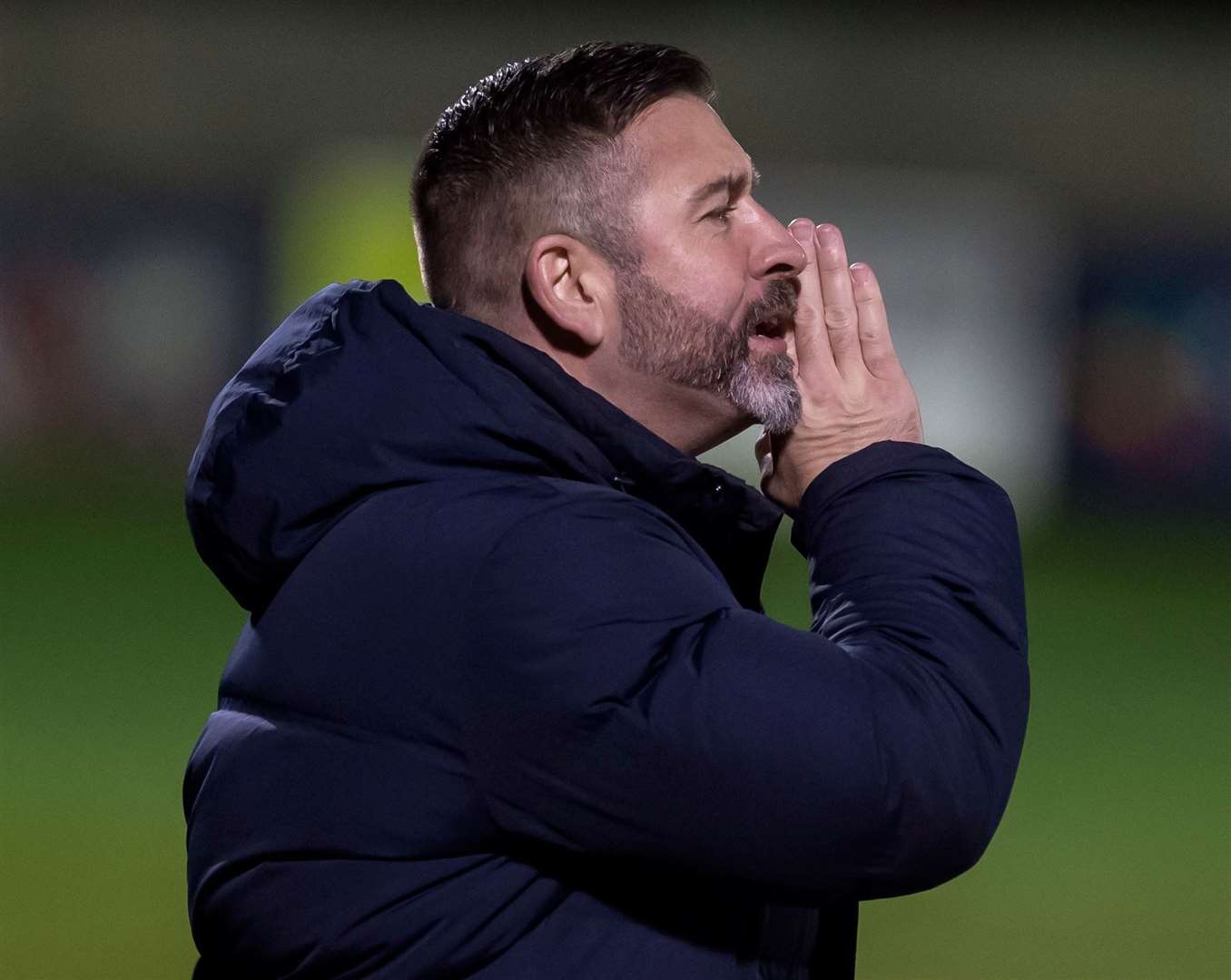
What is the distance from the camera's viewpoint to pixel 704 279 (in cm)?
143

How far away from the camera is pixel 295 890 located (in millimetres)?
1159

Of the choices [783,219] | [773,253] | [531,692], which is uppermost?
[773,253]

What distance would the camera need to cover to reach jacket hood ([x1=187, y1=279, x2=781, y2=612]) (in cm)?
119

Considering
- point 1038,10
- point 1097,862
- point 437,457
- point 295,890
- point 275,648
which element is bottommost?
point 1097,862

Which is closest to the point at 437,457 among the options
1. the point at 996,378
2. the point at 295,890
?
the point at 295,890

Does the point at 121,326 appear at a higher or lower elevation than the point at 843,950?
lower

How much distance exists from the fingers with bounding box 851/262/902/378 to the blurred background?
21.3 feet

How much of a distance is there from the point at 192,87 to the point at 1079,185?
25.2 feet

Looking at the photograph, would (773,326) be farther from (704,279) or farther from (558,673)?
(558,673)

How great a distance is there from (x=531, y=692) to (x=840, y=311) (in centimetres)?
57

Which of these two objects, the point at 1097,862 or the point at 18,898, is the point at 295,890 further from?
the point at 1097,862

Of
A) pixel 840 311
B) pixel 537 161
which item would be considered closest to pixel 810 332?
pixel 840 311

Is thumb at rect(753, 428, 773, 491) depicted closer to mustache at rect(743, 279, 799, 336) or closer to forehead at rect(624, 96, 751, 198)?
mustache at rect(743, 279, 799, 336)

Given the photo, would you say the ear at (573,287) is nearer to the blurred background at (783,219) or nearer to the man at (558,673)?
the man at (558,673)
